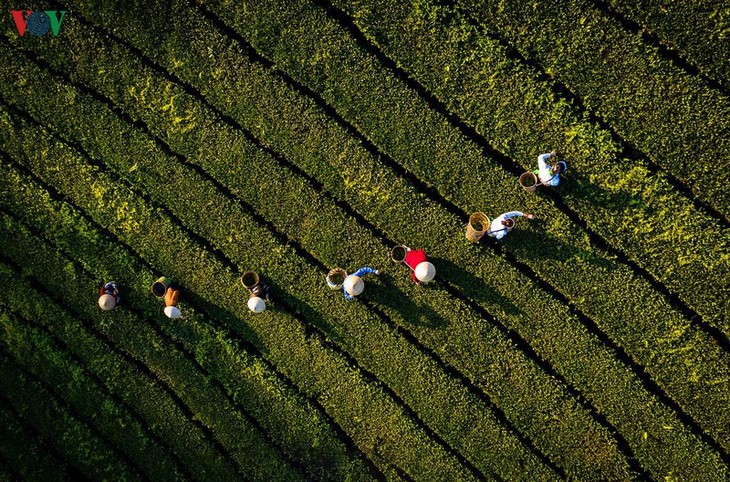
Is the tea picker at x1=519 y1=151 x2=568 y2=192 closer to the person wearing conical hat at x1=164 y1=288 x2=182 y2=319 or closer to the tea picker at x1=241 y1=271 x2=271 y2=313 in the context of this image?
the tea picker at x1=241 y1=271 x2=271 y2=313

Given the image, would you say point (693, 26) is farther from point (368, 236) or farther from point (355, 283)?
point (355, 283)

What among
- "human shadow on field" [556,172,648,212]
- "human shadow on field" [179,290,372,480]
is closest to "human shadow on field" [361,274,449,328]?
"human shadow on field" [179,290,372,480]

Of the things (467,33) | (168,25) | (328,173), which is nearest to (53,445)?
(328,173)

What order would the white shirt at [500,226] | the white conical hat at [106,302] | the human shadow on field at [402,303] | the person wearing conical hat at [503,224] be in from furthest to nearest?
1. the white conical hat at [106,302]
2. the human shadow on field at [402,303]
3. the white shirt at [500,226]
4. the person wearing conical hat at [503,224]

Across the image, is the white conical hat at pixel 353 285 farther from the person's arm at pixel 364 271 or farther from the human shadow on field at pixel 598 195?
the human shadow on field at pixel 598 195

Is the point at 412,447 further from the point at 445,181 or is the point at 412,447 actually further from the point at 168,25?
the point at 168,25

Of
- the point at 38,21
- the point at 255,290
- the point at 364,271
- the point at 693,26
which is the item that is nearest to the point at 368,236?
the point at 364,271

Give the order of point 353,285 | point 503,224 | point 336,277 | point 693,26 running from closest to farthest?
point 693,26
point 503,224
point 353,285
point 336,277

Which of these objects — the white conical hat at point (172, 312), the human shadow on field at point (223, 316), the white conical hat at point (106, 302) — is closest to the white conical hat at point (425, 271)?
the human shadow on field at point (223, 316)
